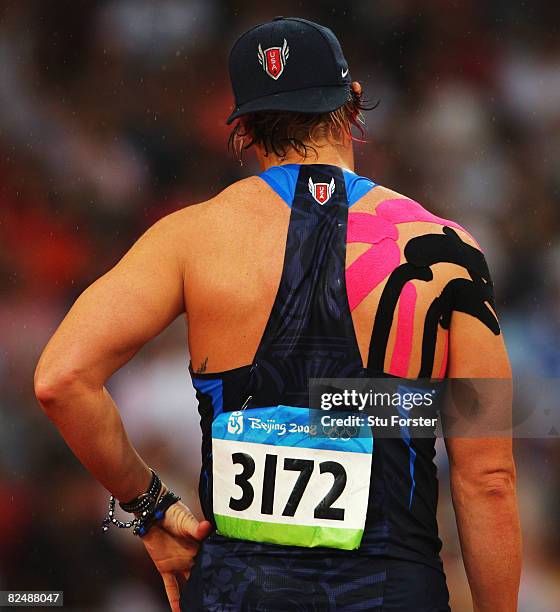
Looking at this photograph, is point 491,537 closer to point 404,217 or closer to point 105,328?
point 404,217

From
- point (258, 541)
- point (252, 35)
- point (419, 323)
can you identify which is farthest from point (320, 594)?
point (252, 35)

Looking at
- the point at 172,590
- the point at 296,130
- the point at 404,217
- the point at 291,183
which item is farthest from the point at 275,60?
the point at 172,590

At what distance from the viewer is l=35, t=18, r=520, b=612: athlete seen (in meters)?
1.94

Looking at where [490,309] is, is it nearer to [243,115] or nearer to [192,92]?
[243,115]

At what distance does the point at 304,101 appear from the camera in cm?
210

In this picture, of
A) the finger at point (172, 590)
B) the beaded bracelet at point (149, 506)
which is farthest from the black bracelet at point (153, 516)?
the finger at point (172, 590)

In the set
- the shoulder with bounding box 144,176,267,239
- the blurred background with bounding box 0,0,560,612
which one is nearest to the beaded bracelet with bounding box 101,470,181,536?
the shoulder with bounding box 144,176,267,239

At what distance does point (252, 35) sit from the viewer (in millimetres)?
2156

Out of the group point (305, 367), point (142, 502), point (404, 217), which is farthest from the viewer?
point (142, 502)

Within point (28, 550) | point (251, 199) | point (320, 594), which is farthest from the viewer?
point (28, 550)

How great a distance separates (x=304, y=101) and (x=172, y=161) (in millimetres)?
2602

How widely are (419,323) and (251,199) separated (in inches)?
15.9

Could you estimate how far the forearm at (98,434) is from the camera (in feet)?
6.57

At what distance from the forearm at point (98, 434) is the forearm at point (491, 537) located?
2.12 ft
